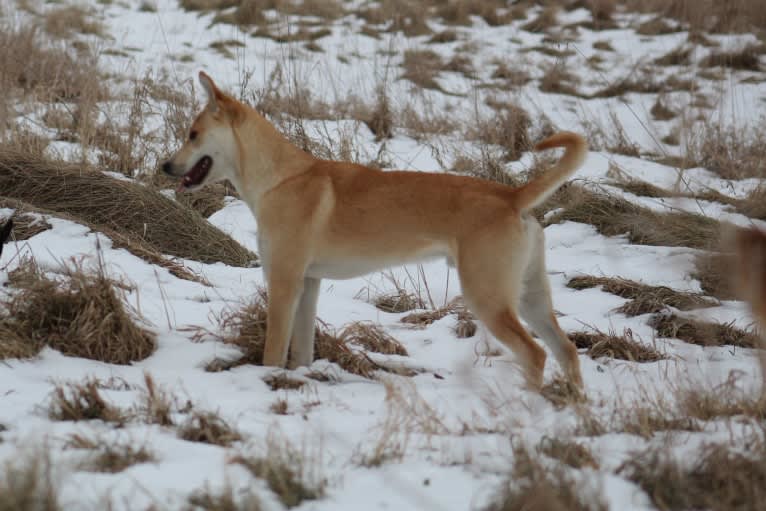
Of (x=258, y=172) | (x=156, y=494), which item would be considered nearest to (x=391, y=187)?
(x=258, y=172)

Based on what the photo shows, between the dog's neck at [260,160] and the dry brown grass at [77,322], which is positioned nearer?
the dry brown grass at [77,322]

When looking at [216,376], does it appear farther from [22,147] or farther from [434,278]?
[22,147]

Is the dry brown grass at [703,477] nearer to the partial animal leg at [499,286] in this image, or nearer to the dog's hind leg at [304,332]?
the partial animal leg at [499,286]

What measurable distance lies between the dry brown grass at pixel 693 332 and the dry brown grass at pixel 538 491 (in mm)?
2390

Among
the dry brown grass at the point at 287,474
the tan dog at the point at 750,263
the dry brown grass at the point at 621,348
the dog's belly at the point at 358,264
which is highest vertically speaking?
the dog's belly at the point at 358,264

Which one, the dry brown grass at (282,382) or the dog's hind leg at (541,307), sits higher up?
the dog's hind leg at (541,307)

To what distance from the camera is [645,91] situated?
11602 millimetres

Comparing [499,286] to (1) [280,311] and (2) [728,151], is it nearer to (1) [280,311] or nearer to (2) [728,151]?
(1) [280,311]

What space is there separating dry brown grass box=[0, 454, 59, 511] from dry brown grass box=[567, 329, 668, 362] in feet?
9.99

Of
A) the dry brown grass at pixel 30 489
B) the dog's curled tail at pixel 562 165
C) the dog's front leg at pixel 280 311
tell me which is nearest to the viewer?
the dry brown grass at pixel 30 489

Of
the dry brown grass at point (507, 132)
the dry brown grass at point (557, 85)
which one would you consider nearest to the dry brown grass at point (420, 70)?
the dry brown grass at point (557, 85)

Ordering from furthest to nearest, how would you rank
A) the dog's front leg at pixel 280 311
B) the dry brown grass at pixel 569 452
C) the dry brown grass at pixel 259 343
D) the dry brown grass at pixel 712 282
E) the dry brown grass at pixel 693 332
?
the dry brown grass at pixel 712 282
the dry brown grass at pixel 693 332
the dry brown grass at pixel 259 343
the dog's front leg at pixel 280 311
the dry brown grass at pixel 569 452

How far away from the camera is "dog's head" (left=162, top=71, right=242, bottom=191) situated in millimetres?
4402

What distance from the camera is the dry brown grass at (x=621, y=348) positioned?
180 inches
